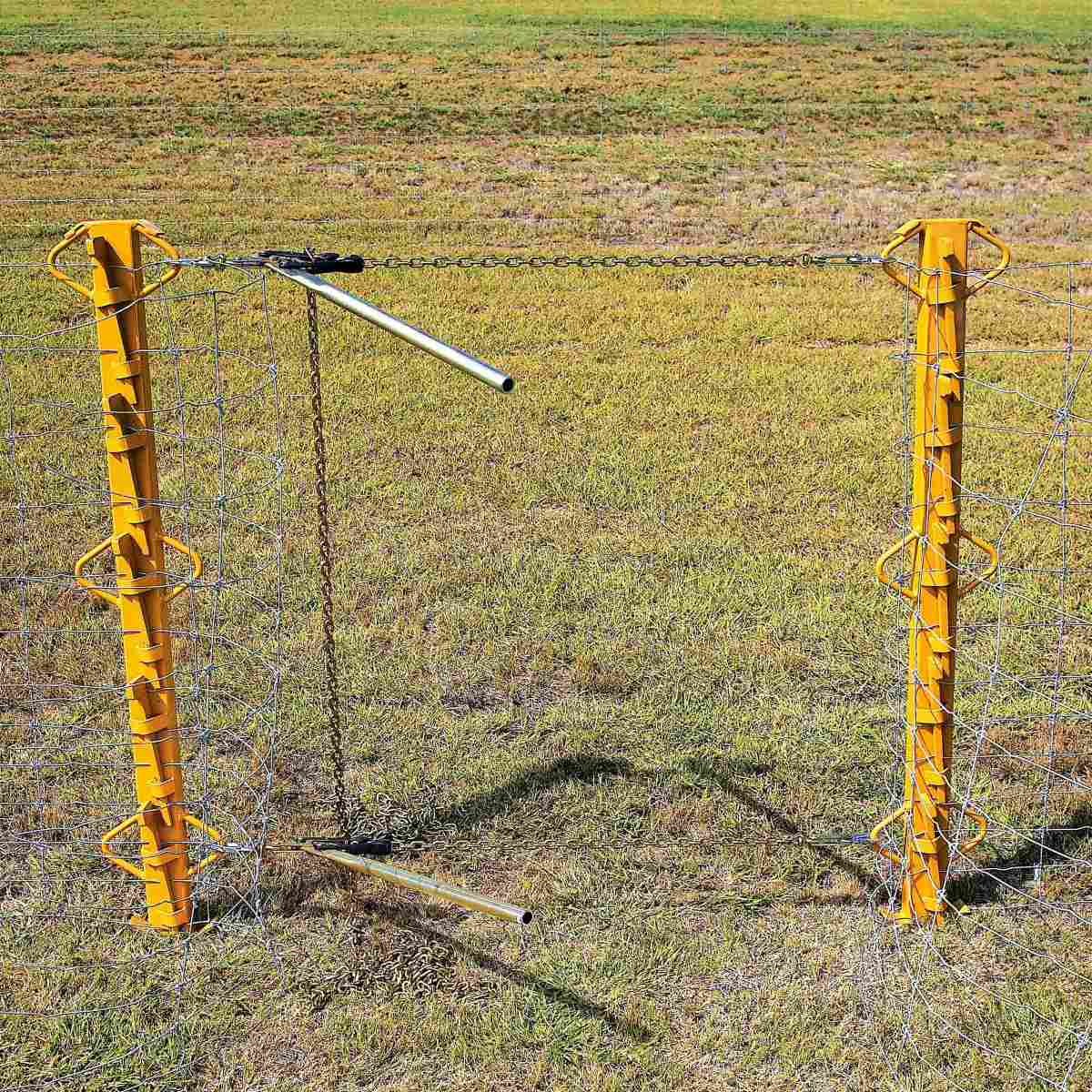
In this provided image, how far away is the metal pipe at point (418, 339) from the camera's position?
295 centimetres

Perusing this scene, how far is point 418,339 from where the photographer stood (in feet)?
10.3

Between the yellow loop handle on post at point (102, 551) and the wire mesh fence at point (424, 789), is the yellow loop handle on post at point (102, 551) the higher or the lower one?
the higher one

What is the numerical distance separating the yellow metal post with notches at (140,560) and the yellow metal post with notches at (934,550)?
7.05 ft

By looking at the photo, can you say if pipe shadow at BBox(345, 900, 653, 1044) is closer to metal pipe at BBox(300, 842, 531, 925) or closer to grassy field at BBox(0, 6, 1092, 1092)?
grassy field at BBox(0, 6, 1092, 1092)

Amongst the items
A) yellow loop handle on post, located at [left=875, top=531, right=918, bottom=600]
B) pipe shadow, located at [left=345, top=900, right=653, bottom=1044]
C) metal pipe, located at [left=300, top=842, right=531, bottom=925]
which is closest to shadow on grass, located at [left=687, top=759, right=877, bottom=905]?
pipe shadow, located at [left=345, top=900, right=653, bottom=1044]

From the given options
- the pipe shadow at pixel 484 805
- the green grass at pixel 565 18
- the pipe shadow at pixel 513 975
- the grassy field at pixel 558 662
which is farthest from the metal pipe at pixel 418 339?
the green grass at pixel 565 18

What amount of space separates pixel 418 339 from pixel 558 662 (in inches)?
109

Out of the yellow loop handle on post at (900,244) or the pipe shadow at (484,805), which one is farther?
the pipe shadow at (484,805)

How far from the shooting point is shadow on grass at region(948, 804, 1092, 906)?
4.19 m

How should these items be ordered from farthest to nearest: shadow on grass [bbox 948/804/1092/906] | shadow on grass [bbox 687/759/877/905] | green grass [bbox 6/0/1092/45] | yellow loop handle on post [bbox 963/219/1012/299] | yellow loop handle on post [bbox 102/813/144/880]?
1. green grass [bbox 6/0/1092/45]
2. shadow on grass [bbox 687/759/877/905]
3. shadow on grass [bbox 948/804/1092/906]
4. yellow loop handle on post [bbox 102/813/144/880]
5. yellow loop handle on post [bbox 963/219/1012/299]

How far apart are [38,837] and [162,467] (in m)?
3.88

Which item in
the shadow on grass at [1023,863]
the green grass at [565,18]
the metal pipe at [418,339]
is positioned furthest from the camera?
the green grass at [565,18]

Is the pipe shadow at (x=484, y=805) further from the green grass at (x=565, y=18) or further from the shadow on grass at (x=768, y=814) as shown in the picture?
the green grass at (x=565, y=18)

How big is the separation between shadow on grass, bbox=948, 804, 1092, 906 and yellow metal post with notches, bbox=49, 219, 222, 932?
8.01 ft
